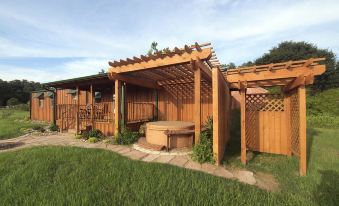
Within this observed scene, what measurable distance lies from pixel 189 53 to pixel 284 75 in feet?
7.67

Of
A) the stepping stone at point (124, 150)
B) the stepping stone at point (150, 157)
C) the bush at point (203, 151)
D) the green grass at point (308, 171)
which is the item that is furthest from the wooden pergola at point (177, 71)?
the stepping stone at point (150, 157)

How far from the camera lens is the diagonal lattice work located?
16.6 feet

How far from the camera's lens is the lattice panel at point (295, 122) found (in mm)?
4245

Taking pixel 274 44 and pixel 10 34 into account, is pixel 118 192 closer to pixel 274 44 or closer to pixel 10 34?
pixel 10 34

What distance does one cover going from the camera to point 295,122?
4.41 meters

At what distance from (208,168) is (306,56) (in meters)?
35.8

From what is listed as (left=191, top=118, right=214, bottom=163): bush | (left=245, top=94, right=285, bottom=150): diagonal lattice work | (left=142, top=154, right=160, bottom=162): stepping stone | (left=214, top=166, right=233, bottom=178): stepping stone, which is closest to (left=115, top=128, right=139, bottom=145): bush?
(left=142, top=154, right=160, bottom=162): stepping stone

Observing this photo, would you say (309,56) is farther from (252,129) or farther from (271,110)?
(252,129)

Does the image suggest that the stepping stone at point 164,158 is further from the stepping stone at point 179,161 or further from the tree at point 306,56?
the tree at point 306,56

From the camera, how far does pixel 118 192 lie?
2.66m

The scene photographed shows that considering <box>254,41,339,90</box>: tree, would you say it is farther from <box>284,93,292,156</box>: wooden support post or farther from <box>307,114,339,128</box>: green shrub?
<box>284,93,292,156</box>: wooden support post

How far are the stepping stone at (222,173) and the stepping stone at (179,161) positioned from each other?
2.51 feet

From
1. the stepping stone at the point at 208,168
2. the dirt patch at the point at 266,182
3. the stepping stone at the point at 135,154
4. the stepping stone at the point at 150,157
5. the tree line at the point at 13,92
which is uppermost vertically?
the tree line at the point at 13,92

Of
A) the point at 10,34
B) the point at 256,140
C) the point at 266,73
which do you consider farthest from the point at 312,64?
the point at 10,34
